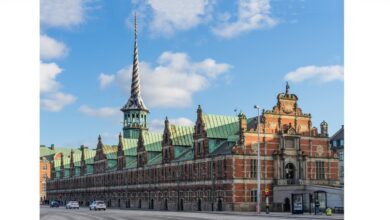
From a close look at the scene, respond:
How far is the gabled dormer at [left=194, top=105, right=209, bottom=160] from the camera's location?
7638 cm

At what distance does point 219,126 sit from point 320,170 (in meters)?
13.1

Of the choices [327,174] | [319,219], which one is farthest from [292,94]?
[319,219]

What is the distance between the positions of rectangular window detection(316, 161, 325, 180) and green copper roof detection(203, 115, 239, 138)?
34.3 ft

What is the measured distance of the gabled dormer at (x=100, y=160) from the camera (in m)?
118

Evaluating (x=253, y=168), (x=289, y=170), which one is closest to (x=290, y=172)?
(x=289, y=170)

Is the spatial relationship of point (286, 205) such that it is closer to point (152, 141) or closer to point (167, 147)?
point (167, 147)

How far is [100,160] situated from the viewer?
120375 millimetres

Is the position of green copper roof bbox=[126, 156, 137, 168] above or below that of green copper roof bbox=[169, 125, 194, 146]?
below

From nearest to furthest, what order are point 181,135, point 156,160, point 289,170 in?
point 289,170
point 181,135
point 156,160

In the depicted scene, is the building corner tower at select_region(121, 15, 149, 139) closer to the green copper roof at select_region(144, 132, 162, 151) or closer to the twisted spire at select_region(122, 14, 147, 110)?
the twisted spire at select_region(122, 14, 147, 110)

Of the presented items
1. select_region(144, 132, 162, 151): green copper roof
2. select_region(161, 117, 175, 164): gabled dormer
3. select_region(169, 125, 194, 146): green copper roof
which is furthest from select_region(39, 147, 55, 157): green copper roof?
select_region(169, 125, 194, 146): green copper roof
